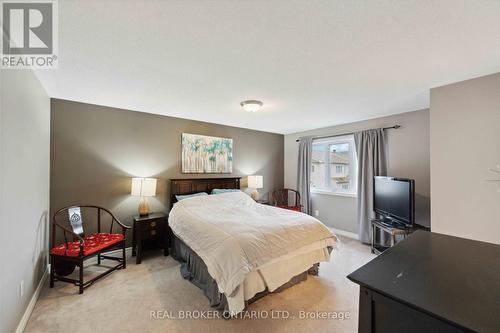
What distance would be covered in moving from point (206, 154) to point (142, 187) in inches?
56.8

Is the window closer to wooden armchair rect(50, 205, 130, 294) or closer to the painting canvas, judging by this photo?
the painting canvas

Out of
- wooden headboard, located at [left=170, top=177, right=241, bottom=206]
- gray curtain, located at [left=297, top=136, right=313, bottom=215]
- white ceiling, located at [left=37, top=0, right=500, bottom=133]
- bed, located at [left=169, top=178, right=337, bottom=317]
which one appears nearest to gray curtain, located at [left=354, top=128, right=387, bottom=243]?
white ceiling, located at [left=37, top=0, right=500, bottom=133]

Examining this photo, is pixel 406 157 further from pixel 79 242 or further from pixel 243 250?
pixel 79 242

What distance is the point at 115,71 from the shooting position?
2.12 metres

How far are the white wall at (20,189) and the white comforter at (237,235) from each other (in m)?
1.46

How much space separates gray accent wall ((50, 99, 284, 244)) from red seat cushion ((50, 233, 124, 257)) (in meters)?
0.56

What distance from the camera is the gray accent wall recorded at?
2.93 metres

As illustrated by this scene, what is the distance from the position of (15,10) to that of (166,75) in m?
1.07

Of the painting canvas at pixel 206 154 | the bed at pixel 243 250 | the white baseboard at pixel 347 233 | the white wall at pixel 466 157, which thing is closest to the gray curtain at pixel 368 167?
the white baseboard at pixel 347 233

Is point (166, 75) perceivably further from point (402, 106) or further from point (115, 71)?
point (402, 106)

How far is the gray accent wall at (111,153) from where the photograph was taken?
2.93m

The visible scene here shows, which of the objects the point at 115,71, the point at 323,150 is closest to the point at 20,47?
the point at 115,71

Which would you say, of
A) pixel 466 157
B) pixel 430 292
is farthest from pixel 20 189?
pixel 466 157

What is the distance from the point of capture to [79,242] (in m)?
2.54
